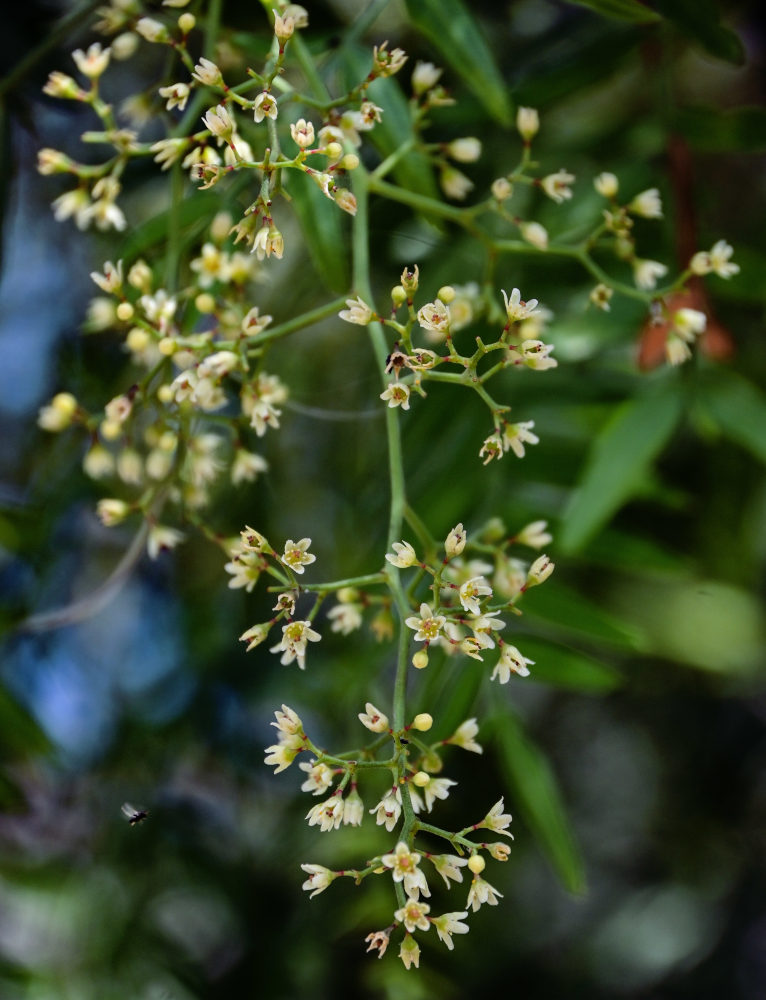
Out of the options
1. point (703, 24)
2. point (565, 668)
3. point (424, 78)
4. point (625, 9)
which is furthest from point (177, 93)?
point (565, 668)

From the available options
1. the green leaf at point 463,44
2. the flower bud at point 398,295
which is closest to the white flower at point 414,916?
the flower bud at point 398,295

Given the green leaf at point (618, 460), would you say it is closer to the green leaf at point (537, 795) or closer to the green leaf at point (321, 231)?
the green leaf at point (537, 795)

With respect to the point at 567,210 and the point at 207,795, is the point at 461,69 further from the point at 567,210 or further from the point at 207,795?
the point at 207,795

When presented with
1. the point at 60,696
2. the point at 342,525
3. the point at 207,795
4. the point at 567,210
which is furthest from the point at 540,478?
the point at 207,795

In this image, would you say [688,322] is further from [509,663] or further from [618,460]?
[509,663]

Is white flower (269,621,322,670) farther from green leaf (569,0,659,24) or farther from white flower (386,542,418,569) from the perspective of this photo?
green leaf (569,0,659,24)

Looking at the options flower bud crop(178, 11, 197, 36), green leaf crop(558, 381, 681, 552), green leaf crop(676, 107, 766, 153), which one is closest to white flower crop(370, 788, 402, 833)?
green leaf crop(558, 381, 681, 552)
